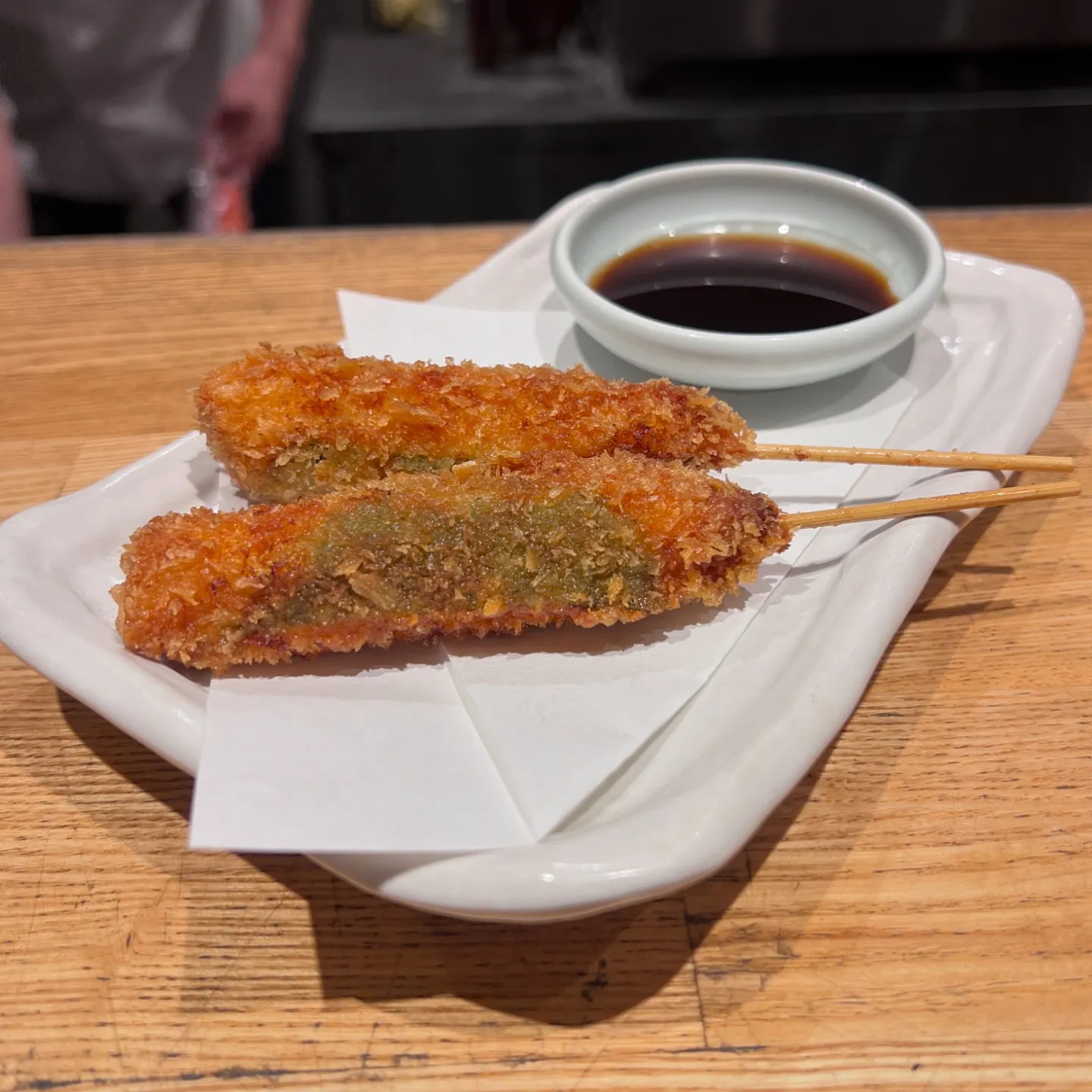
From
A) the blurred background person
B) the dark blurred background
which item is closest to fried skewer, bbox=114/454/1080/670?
the blurred background person

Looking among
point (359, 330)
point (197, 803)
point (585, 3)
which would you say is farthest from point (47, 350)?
point (585, 3)

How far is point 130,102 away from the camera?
3703 millimetres

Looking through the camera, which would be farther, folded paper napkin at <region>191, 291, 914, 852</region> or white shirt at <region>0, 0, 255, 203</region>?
white shirt at <region>0, 0, 255, 203</region>

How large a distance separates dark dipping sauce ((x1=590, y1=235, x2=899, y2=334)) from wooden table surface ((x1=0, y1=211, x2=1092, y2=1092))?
2.43ft

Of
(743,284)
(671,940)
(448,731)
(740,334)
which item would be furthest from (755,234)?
(671,940)

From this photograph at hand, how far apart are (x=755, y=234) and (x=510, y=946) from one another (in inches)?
70.7

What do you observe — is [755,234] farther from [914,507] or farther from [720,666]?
[720,666]

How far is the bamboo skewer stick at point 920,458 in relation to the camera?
1.65m

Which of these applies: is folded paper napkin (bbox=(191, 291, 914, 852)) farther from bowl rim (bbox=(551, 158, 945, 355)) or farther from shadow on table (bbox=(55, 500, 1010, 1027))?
bowl rim (bbox=(551, 158, 945, 355))

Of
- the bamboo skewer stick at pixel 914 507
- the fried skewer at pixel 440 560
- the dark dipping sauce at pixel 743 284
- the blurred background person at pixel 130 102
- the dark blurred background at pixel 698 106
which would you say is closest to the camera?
the fried skewer at pixel 440 560

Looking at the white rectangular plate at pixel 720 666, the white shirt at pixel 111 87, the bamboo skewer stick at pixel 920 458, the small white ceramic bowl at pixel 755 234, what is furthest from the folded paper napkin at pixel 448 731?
the white shirt at pixel 111 87

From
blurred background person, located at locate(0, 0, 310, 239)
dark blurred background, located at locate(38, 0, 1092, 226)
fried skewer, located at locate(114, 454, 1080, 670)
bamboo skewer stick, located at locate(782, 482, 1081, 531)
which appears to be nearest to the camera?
fried skewer, located at locate(114, 454, 1080, 670)

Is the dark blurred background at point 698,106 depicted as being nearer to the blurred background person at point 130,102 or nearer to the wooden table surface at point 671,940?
the blurred background person at point 130,102

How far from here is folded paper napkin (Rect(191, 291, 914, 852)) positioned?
3.96 ft
